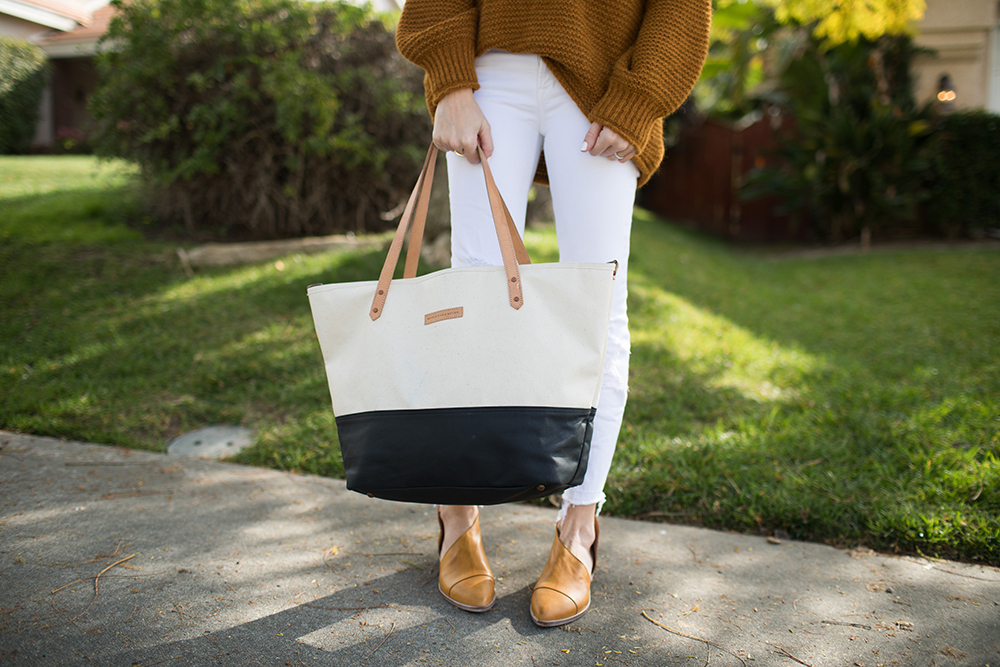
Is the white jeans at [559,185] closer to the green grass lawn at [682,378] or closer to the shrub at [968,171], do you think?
the green grass lawn at [682,378]

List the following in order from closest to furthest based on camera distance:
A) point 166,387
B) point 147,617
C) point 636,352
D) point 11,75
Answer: point 147,617 → point 166,387 → point 636,352 → point 11,75

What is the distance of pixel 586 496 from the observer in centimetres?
154

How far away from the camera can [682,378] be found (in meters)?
3.11

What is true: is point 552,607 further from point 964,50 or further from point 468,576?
point 964,50

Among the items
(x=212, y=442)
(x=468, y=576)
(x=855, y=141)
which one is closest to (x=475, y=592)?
(x=468, y=576)

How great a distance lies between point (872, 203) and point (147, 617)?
27.7 feet

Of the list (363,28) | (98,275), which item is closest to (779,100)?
(363,28)

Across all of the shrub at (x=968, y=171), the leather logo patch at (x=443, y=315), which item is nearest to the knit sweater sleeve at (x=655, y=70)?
the leather logo patch at (x=443, y=315)

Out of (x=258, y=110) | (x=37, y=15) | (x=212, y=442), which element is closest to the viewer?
(x=212, y=442)

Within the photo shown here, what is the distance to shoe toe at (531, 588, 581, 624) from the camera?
1437 millimetres

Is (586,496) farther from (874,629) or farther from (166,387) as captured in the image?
(166,387)

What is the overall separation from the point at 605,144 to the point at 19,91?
1296 cm

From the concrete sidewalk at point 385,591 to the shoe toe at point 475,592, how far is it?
0.03 m

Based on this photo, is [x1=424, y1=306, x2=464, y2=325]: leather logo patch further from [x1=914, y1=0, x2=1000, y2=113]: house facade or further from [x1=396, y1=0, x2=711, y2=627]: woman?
[x1=914, y1=0, x2=1000, y2=113]: house facade
